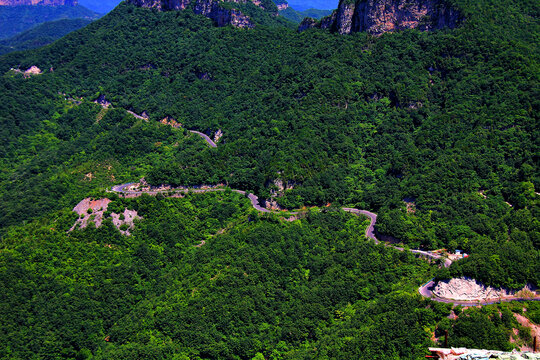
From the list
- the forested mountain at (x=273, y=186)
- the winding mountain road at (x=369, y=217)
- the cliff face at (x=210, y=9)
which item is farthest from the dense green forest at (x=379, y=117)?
the cliff face at (x=210, y=9)

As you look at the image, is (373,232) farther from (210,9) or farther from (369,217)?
(210,9)

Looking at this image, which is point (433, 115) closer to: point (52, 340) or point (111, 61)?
point (52, 340)

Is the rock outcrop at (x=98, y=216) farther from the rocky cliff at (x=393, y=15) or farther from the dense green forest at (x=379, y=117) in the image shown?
the rocky cliff at (x=393, y=15)

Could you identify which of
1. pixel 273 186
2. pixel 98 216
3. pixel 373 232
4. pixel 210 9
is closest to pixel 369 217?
pixel 373 232

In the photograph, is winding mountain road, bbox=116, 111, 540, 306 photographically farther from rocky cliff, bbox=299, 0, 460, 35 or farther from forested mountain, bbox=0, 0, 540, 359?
rocky cliff, bbox=299, 0, 460, 35

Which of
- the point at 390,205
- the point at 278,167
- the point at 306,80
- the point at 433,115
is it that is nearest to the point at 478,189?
the point at 390,205

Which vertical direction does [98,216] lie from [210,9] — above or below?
below

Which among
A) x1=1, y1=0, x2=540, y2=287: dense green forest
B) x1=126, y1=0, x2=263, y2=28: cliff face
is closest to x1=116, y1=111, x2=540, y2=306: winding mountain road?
x1=1, y1=0, x2=540, y2=287: dense green forest
